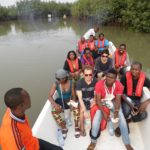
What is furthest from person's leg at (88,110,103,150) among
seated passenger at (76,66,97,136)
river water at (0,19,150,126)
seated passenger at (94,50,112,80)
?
river water at (0,19,150,126)

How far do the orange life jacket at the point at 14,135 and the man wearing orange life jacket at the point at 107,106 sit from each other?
1.35 metres

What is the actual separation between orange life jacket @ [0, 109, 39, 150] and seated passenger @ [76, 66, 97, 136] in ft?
4.78

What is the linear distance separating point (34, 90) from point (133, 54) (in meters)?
5.65

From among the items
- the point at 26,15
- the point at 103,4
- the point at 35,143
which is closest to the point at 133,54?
the point at 35,143

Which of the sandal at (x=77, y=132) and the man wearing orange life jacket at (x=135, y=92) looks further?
the sandal at (x=77, y=132)

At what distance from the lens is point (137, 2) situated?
14852 millimetres

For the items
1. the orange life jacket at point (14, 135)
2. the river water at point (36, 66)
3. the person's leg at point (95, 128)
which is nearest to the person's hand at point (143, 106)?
the person's leg at point (95, 128)

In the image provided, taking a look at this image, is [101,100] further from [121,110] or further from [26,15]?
[26,15]

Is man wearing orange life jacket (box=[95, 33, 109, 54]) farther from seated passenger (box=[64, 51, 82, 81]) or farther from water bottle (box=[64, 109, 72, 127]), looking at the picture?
water bottle (box=[64, 109, 72, 127])

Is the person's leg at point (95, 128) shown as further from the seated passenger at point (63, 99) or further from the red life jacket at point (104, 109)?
the seated passenger at point (63, 99)

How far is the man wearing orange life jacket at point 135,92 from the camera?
3.03m

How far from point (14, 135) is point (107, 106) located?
5.57 ft

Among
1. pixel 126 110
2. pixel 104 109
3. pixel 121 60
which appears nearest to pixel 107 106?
pixel 104 109

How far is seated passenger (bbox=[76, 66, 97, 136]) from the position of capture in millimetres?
3102
